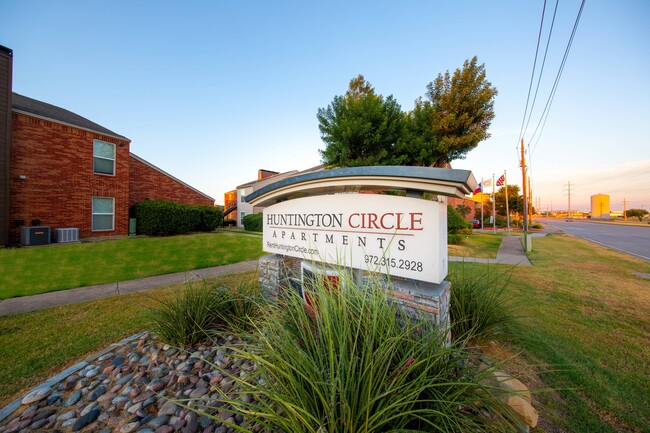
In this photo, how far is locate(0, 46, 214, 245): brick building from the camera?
33.3 feet

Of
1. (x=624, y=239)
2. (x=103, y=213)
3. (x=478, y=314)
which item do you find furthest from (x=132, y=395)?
(x=624, y=239)

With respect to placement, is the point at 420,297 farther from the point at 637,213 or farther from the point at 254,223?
the point at 637,213

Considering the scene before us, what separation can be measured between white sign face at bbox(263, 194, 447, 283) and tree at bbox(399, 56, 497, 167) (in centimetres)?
1044

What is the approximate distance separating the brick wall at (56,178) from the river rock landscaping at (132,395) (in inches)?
516

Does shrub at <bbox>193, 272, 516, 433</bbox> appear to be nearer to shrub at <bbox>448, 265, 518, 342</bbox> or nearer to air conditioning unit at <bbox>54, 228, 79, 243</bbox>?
shrub at <bbox>448, 265, 518, 342</bbox>

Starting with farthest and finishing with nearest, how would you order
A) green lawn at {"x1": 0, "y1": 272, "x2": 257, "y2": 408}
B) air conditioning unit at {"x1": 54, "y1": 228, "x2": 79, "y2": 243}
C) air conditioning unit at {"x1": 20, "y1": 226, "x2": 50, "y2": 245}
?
air conditioning unit at {"x1": 54, "y1": 228, "x2": 79, "y2": 243}, air conditioning unit at {"x1": 20, "y1": 226, "x2": 50, "y2": 245}, green lawn at {"x1": 0, "y1": 272, "x2": 257, "y2": 408}

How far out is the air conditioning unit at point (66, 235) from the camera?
36.1 ft

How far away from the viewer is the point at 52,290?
543cm

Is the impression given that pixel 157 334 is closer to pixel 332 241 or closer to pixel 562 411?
pixel 332 241

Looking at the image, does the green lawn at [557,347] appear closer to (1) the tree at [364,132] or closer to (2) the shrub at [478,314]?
(2) the shrub at [478,314]

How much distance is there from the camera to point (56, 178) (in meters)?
11.4

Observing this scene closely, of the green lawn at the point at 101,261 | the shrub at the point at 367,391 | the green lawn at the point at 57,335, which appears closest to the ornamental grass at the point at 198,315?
the green lawn at the point at 57,335

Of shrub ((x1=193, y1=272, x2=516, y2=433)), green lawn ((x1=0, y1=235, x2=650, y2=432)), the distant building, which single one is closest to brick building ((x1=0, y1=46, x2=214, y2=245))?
green lawn ((x1=0, y1=235, x2=650, y2=432))

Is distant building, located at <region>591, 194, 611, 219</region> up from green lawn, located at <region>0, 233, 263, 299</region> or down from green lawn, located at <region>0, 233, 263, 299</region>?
up
